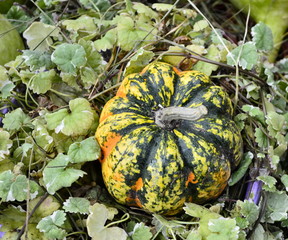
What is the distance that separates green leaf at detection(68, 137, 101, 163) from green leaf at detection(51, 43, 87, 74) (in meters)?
0.31

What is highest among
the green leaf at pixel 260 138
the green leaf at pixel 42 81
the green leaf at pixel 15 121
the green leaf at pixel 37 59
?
the green leaf at pixel 37 59

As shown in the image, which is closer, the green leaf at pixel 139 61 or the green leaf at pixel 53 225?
the green leaf at pixel 53 225

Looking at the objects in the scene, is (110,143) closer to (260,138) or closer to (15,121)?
(15,121)

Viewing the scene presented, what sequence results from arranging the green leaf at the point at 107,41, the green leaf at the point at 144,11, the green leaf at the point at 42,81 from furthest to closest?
the green leaf at the point at 144,11 < the green leaf at the point at 107,41 < the green leaf at the point at 42,81

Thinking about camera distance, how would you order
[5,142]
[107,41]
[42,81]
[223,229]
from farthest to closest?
[107,41], [42,81], [5,142], [223,229]

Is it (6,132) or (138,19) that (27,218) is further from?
(138,19)

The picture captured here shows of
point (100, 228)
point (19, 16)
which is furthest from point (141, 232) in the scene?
point (19, 16)

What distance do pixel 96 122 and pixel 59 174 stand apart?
30 cm

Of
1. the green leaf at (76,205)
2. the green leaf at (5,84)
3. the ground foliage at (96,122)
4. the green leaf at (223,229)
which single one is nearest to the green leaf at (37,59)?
the ground foliage at (96,122)

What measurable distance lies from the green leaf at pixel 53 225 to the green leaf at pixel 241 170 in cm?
66

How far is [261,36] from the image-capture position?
189cm

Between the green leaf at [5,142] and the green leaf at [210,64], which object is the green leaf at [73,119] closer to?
the green leaf at [5,142]

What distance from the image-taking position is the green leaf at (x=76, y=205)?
4.90ft

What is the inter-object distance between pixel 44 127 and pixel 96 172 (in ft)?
0.93
